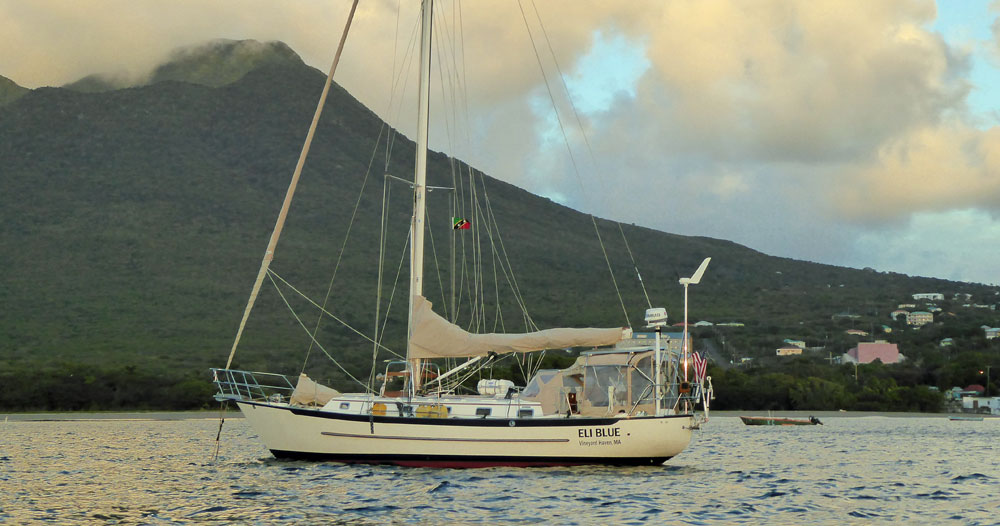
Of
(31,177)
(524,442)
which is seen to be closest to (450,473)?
(524,442)

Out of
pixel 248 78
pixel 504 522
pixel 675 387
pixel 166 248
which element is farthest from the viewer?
pixel 248 78

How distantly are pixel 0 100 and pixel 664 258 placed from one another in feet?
356

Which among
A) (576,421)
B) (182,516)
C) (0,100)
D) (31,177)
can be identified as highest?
(0,100)

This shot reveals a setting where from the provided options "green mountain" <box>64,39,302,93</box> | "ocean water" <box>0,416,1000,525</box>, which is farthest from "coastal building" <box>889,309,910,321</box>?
"ocean water" <box>0,416,1000,525</box>

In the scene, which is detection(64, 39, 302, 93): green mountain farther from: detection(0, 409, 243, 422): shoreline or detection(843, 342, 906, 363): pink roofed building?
detection(843, 342, 906, 363): pink roofed building

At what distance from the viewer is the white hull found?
34000 millimetres

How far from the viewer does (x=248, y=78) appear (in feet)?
623

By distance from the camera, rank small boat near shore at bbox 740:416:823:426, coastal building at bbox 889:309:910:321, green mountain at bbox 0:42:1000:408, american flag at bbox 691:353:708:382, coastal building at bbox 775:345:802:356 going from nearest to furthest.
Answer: american flag at bbox 691:353:708:382, small boat near shore at bbox 740:416:823:426, green mountain at bbox 0:42:1000:408, coastal building at bbox 775:345:802:356, coastal building at bbox 889:309:910:321

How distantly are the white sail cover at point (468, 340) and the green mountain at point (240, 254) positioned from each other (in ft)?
125

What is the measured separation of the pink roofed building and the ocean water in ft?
305

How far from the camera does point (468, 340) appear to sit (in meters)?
35.6

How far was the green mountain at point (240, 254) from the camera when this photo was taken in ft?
334

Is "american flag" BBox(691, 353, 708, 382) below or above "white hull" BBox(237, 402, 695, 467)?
above

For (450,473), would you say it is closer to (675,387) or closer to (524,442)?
(524,442)
